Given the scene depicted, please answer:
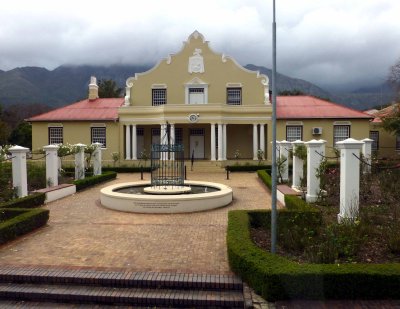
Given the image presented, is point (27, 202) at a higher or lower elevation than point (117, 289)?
higher

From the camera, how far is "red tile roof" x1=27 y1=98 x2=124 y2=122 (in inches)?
1182

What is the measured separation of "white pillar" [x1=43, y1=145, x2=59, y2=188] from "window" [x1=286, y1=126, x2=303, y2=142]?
18.6m

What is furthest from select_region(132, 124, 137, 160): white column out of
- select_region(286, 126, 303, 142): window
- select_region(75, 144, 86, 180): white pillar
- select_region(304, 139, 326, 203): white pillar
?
select_region(304, 139, 326, 203): white pillar

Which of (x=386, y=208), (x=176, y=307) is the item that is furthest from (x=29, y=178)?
(x=386, y=208)

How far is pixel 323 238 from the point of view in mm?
7215

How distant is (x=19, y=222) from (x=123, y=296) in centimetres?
419

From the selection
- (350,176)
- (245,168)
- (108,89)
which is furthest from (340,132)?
(108,89)

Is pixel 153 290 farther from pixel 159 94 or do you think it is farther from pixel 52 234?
pixel 159 94

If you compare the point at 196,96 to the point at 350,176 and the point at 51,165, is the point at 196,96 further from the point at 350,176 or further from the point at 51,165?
the point at 350,176

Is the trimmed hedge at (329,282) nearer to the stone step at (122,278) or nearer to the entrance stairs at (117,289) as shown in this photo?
the entrance stairs at (117,289)

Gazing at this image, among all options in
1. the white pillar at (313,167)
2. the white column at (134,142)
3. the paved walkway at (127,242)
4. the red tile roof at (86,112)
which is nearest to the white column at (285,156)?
the white pillar at (313,167)

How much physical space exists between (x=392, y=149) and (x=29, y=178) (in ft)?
90.1

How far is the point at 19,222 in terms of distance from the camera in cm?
861

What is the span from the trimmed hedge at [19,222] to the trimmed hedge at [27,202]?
0.94 metres
